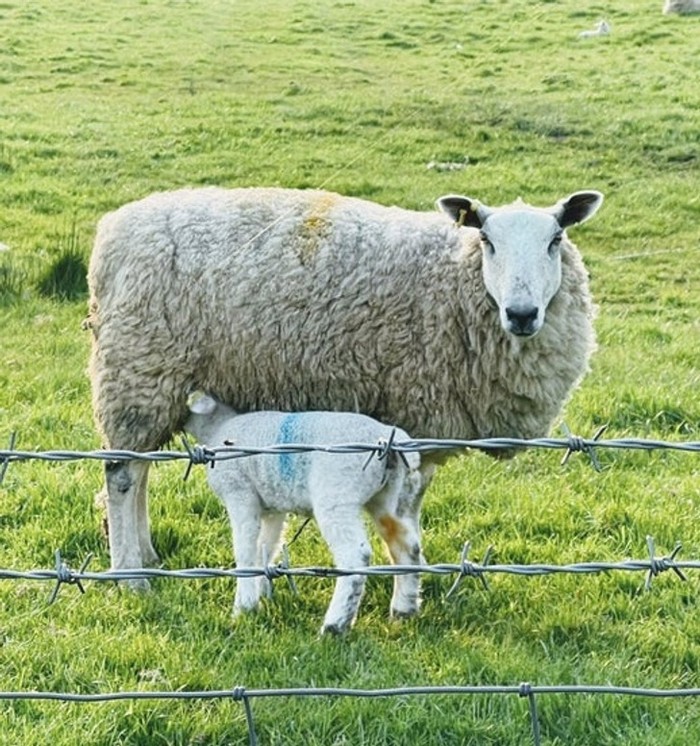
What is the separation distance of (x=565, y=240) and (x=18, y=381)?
361 cm

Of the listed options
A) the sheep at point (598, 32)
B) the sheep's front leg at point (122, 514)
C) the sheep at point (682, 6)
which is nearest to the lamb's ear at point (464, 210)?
the sheep's front leg at point (122, 514)

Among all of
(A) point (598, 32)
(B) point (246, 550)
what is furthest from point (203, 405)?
(A) point (598, 32)

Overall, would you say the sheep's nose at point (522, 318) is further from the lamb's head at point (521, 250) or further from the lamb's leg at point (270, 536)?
the lamb's leg at point (270, 536)

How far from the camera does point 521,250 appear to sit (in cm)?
448

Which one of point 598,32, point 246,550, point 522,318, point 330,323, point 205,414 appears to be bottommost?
point 598,32

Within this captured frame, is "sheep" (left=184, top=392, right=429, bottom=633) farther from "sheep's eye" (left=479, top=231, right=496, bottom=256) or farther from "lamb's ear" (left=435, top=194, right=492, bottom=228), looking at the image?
"lamb's ear" (left=435, top=194, right=492, bottom=228)

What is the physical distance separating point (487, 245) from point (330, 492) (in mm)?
1100

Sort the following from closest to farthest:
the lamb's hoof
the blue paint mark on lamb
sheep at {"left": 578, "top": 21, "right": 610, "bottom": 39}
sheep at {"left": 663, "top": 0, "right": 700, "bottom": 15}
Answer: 1. the lamb's hoof
2. the blue paint mark on lamb
3. sheep at {"left": 578, "top": 21, "right": 610, "bottom": 39}
4. sheep at {"left": 663, "top": 0, "right": 700, "bottom": 15}

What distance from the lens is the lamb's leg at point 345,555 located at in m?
4.19

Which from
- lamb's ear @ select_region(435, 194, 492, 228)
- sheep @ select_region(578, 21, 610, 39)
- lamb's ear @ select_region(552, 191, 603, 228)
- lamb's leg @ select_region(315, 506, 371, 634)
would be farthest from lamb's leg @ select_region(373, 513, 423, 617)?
sheep @ select_region(578, 21, 610, 39)

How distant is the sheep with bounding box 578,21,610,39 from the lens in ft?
65.3

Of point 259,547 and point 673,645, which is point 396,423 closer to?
point 259,547

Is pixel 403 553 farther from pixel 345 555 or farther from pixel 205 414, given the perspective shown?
pixel 205 414

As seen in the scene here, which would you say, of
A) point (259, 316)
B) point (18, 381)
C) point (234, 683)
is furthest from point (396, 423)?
point (18, 381)
